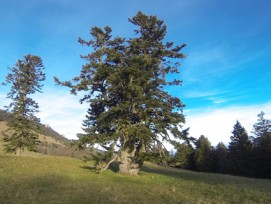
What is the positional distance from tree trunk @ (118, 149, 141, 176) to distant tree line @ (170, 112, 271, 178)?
22.8 m

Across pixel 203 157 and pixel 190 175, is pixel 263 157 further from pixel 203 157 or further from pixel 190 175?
pixel 190 175

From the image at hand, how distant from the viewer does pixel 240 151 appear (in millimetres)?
55281

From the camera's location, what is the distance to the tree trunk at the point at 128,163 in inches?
934

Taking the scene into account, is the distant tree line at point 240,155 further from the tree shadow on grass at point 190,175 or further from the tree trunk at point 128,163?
the tree trunk at point 128,163

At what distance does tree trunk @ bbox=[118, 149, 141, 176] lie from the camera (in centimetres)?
2372

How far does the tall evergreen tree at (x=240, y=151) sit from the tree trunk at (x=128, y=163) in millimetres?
38989

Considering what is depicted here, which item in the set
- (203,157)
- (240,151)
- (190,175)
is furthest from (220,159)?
(190,175)

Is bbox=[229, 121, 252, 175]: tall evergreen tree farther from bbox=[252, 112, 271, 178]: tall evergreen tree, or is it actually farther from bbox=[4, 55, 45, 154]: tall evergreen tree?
bbox=[4, 55, 45, 154]: tall evergreen tree

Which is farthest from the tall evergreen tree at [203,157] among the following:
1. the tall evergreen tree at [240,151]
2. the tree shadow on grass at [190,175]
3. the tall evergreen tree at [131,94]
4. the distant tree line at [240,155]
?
the tall evergreen tree at [131,94]

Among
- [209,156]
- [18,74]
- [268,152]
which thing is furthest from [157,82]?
[209,156]

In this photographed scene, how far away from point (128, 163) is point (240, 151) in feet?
131

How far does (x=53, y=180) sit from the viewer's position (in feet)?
51.3

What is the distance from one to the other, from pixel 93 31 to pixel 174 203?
2294 centimetres

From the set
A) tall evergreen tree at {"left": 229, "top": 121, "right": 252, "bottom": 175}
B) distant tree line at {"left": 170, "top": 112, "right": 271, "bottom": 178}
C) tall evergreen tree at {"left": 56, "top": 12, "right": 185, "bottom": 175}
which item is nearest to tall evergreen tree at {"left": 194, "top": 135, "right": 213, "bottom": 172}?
distant tree line at {"left": 170, "top": 112, "right": 271, "bottom": 178}
